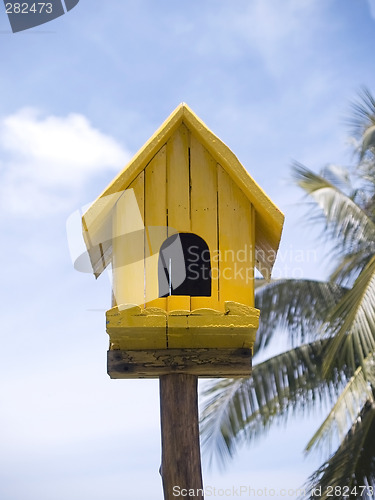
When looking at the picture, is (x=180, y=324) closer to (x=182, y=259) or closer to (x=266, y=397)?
(x=182, y=259)

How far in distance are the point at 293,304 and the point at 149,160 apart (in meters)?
7.54

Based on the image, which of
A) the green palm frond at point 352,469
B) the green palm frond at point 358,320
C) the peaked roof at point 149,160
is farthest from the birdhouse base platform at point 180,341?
the green palm frond at point 352,469

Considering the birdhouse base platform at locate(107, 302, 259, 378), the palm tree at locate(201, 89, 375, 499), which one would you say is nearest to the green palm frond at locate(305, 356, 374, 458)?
the palm tree at locate(201, 89, 375, 499)

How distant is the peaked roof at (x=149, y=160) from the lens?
5.05 metres

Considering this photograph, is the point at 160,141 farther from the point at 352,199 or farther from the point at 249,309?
the point at 352,199

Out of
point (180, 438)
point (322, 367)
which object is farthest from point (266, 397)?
point (180, 438)

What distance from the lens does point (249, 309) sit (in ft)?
15.6

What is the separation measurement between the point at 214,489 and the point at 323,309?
622 centimetres

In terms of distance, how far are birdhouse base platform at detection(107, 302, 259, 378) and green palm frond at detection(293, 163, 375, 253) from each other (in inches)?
276

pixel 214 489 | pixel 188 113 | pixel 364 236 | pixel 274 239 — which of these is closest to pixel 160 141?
pixel 188 113

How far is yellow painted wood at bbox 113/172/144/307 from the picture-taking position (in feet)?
16.0

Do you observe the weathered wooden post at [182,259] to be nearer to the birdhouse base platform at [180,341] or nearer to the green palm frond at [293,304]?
the birdhouse base platform at [180,341]

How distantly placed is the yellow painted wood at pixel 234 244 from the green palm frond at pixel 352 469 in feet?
20.7

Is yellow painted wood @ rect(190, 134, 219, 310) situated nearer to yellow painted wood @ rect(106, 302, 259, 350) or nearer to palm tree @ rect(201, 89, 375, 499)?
yellow painted wood @ rect(106, 302, 259, 350)
